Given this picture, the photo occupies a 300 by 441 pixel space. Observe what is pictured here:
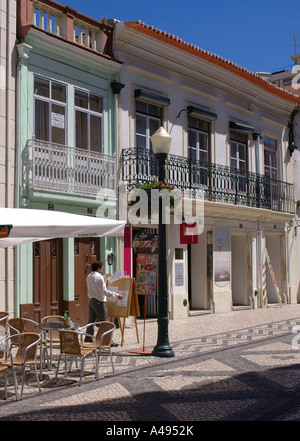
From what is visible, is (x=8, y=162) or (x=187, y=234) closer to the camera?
(x=8, y=162)

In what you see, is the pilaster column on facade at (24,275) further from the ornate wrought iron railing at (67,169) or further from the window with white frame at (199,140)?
the window with white frame at (199,140)

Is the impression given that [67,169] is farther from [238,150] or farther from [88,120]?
[238,150]

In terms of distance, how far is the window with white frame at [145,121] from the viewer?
15297 mm

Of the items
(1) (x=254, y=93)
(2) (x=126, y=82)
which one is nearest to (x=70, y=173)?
(2) (x=126, y=82)

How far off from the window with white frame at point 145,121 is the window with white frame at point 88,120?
4.41ft

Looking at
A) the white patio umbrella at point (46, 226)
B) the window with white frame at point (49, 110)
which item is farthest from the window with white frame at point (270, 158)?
the white patio umbrella at point (46, 226)

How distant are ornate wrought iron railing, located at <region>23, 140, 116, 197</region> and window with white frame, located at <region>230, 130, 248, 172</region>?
5.84 meters

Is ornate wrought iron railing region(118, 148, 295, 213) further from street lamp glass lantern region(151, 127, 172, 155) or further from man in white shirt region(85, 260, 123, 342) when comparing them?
street lamp glass lantern region(151, 127, 172, 155)

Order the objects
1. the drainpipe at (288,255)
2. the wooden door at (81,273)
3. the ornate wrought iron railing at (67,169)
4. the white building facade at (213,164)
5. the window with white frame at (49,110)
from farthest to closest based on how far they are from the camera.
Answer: the drainpipe at (288,255) → the white building facade at (213,164) → the wooden door at (81,273) → the window with white frame at (49,110) → the ornate wrought iron railing at (67,169)

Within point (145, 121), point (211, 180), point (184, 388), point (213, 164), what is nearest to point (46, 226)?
point (184, 388)

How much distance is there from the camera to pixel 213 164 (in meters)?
17.2

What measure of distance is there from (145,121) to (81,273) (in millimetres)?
4653

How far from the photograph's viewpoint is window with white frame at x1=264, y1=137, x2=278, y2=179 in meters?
20.6

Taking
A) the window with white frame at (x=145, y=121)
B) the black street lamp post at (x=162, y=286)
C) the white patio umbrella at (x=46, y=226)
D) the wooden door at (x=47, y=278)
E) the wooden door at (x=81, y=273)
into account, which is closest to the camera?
the white patio umbrella at (x=46, y=226)
